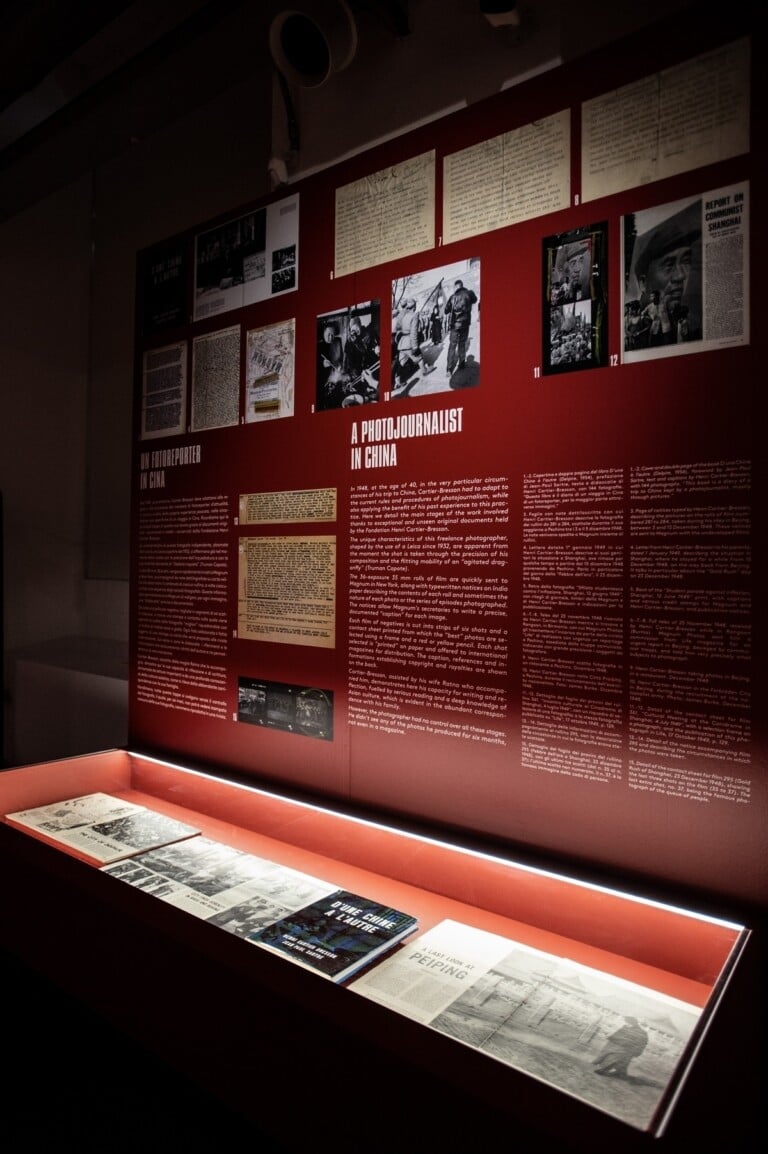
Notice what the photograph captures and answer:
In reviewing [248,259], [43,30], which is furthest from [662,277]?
[43,30]

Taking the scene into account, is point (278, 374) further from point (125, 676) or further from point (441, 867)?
point (125, 676)

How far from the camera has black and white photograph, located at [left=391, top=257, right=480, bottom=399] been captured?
2162 millimetres

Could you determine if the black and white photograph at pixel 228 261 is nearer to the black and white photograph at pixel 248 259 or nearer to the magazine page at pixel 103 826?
the black and white photograph at pixel 248 259

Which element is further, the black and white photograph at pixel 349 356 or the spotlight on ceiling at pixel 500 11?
the black and white photograph at pixel 349 356

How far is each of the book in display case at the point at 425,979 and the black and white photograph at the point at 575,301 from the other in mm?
1389

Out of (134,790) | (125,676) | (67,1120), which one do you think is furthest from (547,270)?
(125,676)

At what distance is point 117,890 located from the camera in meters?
1.69

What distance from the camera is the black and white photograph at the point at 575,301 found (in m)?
1.90

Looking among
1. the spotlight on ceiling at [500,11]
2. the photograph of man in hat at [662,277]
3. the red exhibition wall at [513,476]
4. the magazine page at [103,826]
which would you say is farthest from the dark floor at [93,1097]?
the spotlight on ceiling at [500,11]

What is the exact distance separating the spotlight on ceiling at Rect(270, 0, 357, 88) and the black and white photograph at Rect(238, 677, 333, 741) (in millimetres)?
2197

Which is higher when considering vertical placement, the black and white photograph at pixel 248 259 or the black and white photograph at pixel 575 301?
the black and white photograph at pixel 248 259

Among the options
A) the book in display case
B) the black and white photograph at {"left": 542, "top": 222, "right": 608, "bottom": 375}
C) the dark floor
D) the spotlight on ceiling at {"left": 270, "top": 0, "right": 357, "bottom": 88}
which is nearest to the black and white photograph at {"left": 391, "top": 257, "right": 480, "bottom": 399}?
the black and white photograph at {"left": 542, "top": 222, "right": 608, "bottom": 375}

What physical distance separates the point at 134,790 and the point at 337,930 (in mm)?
1573

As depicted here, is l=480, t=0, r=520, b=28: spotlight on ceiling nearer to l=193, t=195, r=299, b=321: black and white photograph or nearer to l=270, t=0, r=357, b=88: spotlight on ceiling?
l=270, t=0, r=357, b=88: spotlight on ceiling
